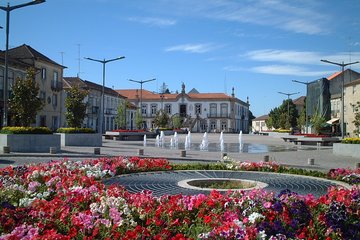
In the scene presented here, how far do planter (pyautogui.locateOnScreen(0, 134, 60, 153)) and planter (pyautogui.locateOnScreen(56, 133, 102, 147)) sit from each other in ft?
17.4

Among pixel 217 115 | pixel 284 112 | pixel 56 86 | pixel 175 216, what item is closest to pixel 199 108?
pixel 217 115

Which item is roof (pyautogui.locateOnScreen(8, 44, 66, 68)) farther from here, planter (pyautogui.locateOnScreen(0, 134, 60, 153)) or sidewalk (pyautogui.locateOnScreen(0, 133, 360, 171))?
planter (pyautogui.locateOnScreen(0, 134, 60, 153))

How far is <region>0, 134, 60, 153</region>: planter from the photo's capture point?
2186 centimetres

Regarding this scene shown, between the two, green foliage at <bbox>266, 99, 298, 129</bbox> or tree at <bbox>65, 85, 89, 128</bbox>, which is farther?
green foliage at <bbox>266, 99, 298, 129</bbox>

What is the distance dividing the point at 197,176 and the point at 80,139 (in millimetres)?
19612

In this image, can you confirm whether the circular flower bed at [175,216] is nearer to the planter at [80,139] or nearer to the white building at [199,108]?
the planter at [80,139]

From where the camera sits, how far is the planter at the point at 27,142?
21.9 m

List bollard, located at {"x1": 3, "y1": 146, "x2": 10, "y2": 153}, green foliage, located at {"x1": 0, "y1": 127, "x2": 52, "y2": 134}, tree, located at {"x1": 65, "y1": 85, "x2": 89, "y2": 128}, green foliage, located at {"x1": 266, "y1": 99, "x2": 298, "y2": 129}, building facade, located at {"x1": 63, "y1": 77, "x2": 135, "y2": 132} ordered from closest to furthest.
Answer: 1. bollard, located at {"x1": 3, "y1": 146, "x2": 10, "y2": 153}
2. green foliage, located at {"x1": 0, "y1": 127, "x2": 52, "y2": 134}
3. tree, located at {"x1": 65, "y1": 85, "x2": 89, "y2": 128}
4. building facade, located at {"x1": 63, "y1": 77, "x2": 135, "y2": 132}
5. green foliage, located at {"x1": 266, "y1": 99, "x2": 298, "y2": 129}

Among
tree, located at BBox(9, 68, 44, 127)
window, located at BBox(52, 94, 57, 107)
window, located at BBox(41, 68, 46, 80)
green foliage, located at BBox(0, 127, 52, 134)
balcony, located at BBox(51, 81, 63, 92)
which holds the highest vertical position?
window, located at BBox(41, 68, 46, 80)

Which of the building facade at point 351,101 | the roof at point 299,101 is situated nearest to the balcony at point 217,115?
the roof at point 299,101

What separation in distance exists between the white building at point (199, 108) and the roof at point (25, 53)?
50149 mm

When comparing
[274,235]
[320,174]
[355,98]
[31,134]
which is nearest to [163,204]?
[274,235]

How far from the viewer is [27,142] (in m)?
22.2

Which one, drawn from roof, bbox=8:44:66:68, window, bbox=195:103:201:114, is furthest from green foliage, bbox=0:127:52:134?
window, bbox=195:103:201:114
